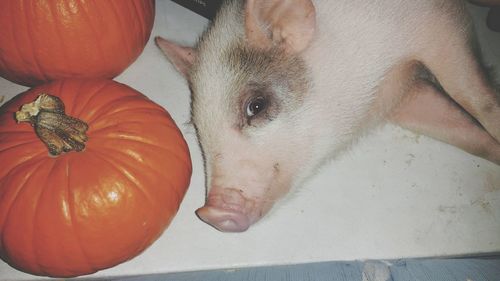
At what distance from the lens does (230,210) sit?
1.12 m

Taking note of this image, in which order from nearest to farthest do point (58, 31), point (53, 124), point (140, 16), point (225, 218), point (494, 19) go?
point (53, 124) → point (225, 218) → point (58, 31) → point (140, 16) → point (494, 19)

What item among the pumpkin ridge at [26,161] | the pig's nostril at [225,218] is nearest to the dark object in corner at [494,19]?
the pig's nostril at [225,218]

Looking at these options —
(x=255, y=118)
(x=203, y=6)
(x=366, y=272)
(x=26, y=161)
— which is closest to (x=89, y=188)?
(x=26, y=161)

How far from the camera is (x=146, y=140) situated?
1.10 meters

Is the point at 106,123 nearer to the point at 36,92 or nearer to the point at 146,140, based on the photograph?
the point at 146,140

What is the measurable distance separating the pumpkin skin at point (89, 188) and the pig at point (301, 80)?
0.15 meters

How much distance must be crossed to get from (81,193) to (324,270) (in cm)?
68

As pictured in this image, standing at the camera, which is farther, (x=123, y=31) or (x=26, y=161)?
(x=123, y=31)

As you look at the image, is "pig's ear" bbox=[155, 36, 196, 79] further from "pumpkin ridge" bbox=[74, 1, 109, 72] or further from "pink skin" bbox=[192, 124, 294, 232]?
"pink skin" bbox=[192, 124, 294, 232]

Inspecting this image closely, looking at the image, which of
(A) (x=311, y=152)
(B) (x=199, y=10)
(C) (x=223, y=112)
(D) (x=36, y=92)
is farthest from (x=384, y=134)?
(D) (x=36, y=92)

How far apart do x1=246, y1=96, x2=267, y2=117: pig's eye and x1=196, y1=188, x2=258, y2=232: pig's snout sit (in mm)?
230

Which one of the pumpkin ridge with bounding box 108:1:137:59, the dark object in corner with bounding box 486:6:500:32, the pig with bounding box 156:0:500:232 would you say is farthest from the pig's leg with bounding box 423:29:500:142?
the pumpkin ridge with bounding box 108:1:137:59

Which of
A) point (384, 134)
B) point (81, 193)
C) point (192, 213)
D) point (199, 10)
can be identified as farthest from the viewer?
point (199, 10)

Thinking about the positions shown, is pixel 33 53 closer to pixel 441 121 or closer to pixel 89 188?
pixel 89 188
